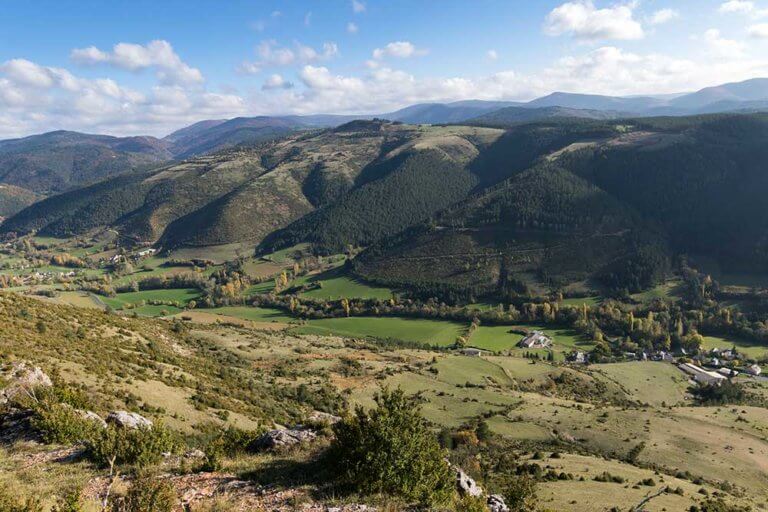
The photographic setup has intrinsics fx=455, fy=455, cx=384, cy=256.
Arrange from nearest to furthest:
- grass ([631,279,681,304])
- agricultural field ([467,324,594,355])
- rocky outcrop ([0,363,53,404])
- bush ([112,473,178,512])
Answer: bush ([112,473,178,512]), rocky outcrop ([0,363,53,404]), agricultural field ([467,324,594,355]), grass ([631,279,681,304])

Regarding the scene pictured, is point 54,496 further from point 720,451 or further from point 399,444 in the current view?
point 720,451

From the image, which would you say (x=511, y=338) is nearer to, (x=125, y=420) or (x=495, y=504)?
(x=495, y=504)

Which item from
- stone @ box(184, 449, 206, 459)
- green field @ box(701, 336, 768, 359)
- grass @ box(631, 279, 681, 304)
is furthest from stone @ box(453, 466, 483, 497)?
grass @ box(631, 279, 681, 304)

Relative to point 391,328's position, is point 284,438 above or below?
above

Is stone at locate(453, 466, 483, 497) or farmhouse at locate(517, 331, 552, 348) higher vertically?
stone at locate(453, 466, 483, 497)

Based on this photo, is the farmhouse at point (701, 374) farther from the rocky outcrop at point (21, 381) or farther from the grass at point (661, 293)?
the rocky outcrop at point (21, 381)

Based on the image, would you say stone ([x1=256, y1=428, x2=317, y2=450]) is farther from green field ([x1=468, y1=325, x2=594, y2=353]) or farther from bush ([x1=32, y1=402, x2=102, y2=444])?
green field ([x1=468, y1=325, x2=594, y2=353])

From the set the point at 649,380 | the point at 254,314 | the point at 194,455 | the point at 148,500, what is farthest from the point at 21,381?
the point at 254,314
